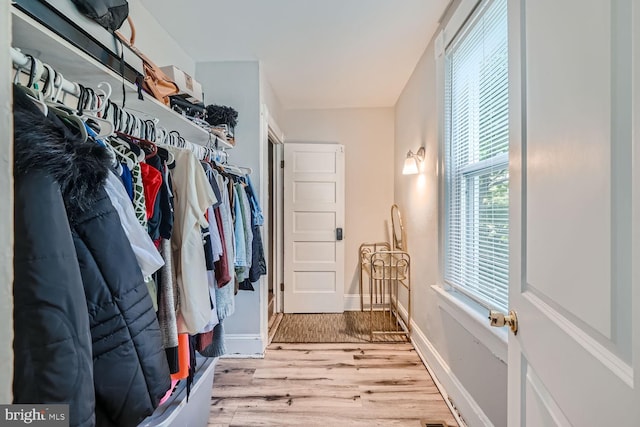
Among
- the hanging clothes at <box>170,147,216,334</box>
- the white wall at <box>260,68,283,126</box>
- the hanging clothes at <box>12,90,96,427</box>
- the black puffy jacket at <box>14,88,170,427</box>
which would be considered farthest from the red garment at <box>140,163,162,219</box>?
the white wall at <box>260,68,283,126</box>

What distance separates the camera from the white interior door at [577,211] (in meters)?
0.42

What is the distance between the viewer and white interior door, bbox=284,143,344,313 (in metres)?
3.23

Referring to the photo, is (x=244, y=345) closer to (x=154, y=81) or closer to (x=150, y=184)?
(x=150, y=184)

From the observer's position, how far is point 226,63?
232cm

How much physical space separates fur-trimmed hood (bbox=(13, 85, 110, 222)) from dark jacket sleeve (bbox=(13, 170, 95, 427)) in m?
0.03

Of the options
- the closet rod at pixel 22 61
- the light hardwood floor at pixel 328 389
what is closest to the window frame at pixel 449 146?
the light hardwood floor at pixel 328 389

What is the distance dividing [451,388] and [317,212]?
2.07 m

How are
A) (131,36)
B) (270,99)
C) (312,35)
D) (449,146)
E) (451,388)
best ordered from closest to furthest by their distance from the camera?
(131,36), (451,388), (449,146), (312,35), (270,99)

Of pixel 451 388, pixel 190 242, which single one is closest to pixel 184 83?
pixel 190 242

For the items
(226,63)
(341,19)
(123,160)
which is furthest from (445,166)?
(226,63)

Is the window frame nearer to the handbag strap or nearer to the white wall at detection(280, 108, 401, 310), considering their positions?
the white wall at detection(280, 108, 401, 310)

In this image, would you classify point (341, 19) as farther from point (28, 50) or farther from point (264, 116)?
point (28, 50)

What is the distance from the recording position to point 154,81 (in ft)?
4.41

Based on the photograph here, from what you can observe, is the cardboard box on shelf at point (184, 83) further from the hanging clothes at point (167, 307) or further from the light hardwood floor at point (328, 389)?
the light hardwood floor at point (328, 389)
